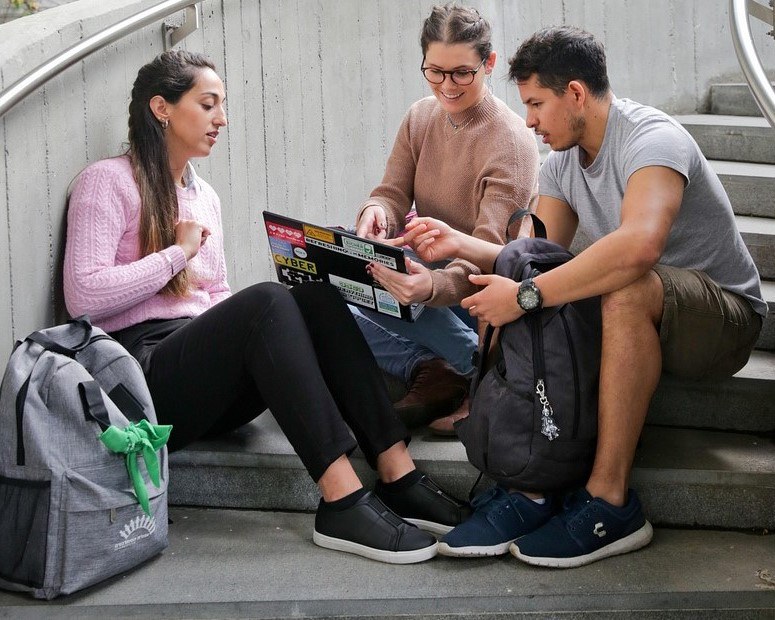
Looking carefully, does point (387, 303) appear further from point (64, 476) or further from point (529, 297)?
point (64, 476)

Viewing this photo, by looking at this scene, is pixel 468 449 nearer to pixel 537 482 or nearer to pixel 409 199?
pixel 537 482

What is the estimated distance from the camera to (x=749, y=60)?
2.16 m

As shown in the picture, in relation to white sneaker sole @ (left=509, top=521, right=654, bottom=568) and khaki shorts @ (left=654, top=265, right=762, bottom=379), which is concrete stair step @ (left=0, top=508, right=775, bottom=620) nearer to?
white sneaker sole @ (left=509, top=521, right=654, bottom=568)

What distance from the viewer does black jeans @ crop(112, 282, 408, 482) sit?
2.03 m

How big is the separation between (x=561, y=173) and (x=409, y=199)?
48 centimetres

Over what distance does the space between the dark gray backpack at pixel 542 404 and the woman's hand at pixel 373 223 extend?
0.52 meters

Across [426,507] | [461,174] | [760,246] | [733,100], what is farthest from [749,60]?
[733,100]

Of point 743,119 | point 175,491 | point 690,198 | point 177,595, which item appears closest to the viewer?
point 177,595

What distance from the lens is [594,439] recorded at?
78.5 inches

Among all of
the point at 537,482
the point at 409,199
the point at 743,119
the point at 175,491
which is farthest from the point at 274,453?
the point at 743,119

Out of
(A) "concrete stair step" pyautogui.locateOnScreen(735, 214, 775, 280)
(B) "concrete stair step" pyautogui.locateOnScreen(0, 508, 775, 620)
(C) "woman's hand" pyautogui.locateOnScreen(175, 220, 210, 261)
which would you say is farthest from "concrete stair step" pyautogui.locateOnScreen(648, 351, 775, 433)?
(C) "woman's hand" pyautogui.locateOnScreen(175, 220, 210, 261)

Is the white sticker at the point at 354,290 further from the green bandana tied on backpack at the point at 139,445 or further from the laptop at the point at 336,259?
the green bandana tied on backpack at the point at 139,445

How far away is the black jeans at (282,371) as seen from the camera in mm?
2029

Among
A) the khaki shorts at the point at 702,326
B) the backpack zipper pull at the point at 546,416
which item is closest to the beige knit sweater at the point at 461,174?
the backpack zipper pull at the point at 546,416
